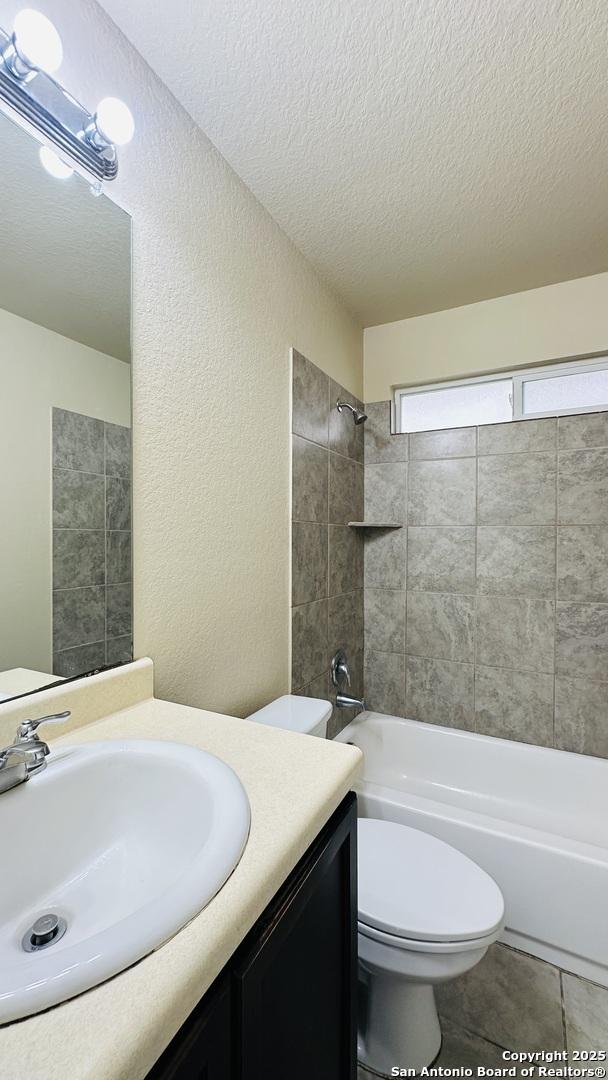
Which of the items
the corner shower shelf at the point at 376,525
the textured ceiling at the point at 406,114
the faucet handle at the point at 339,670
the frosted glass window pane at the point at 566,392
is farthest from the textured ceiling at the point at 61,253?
the frosted glass window pane at the point at 566,392

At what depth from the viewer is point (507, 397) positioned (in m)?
2.26

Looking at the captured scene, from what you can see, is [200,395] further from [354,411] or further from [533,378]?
[533,378]

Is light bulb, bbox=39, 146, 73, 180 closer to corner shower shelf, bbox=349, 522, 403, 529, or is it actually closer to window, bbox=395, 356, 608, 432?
corner shower shelf, bbox=349, 522, 403, 529

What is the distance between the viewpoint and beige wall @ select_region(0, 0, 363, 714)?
1081mm

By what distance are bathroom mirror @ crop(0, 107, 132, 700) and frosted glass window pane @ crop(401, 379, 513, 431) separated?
178cm

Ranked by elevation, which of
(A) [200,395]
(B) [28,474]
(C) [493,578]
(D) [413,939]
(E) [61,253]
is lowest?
(D) [413,939]

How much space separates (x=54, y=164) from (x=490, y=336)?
1958 mm

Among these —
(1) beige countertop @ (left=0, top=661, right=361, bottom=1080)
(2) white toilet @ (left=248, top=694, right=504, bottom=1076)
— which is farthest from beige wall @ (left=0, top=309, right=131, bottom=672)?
(2) white toilet @ (left=248, top=694, right=504, bottom=1076)

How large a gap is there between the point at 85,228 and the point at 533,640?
2.26 m

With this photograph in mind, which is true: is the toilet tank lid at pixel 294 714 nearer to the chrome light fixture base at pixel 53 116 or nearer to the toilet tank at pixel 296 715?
the toilet tank at pixel 296 715

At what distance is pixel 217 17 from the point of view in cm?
102

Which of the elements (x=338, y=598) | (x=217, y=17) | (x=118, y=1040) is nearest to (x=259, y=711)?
(x=338, y=598)

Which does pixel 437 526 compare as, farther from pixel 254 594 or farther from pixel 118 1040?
pixel 118 1040

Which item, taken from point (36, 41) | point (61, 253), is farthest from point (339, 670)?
point (36, 41)
